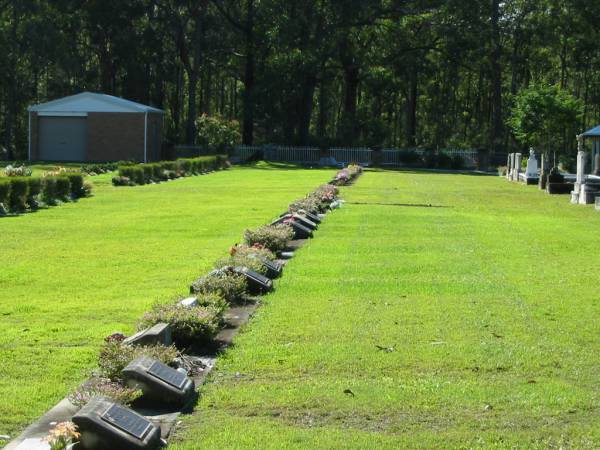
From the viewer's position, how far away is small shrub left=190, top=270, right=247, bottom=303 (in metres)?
9.95

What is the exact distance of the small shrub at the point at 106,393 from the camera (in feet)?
19.8

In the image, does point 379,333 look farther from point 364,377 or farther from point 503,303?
point 503,303

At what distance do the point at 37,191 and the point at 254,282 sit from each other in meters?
15.5

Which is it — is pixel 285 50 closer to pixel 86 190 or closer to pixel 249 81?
pixel 249 81

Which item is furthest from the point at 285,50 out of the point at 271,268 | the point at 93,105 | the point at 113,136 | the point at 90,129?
the point at 271,268

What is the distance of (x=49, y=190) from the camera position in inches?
1011

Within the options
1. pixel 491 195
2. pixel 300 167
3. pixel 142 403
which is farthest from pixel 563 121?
pixel 142 403

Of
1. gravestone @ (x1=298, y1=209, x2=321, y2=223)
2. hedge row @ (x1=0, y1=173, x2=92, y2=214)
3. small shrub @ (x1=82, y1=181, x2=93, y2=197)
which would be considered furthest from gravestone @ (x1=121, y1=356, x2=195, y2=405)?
small shrub @ (x1=82, y1=181, x2=93, y2=197)

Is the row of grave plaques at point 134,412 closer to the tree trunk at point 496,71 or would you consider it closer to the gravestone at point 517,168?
the gravestone at point 517,168

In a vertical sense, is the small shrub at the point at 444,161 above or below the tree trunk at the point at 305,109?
below

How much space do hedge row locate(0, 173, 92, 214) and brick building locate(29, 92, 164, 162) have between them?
2649 cm

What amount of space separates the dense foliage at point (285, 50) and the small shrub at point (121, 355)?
177 ft

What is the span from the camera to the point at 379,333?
29.2ft

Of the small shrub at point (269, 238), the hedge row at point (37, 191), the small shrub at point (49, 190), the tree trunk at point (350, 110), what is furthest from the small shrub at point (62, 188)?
the tree trunk at point (350, 110)
